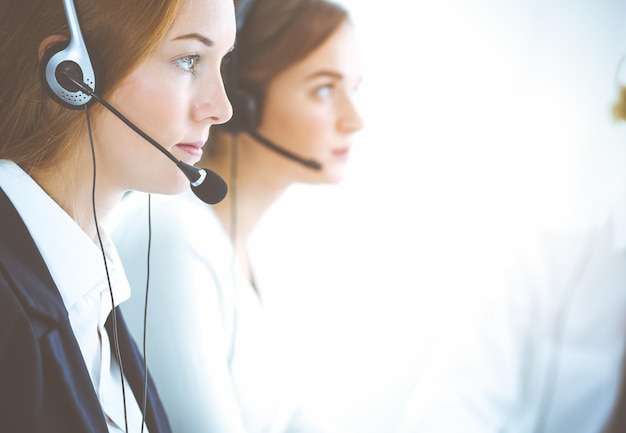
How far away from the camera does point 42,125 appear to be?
0.70 m

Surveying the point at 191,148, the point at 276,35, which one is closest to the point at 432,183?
the point at 276,35

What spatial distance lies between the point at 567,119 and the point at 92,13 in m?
1.20

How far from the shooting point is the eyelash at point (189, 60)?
2.36 ft

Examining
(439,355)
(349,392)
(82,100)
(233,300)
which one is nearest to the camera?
(82,100)

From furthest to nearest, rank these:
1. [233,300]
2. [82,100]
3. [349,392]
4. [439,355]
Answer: [349,392]
[439,355]
[233,300]
[82,100]

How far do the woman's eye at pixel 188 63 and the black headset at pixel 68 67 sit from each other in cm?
10

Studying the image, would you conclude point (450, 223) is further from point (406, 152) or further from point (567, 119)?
point (567, 119)

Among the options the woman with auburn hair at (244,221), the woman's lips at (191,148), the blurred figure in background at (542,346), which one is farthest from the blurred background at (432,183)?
the woman's lips at (191,148)

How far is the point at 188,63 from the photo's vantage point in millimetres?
729

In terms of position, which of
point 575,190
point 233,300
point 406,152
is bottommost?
point 233,300

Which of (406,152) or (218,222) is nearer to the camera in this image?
(218,222)

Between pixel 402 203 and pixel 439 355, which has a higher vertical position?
pixel 402 203

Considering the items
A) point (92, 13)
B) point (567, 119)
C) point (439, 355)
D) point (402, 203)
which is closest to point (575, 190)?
point (567, 119)

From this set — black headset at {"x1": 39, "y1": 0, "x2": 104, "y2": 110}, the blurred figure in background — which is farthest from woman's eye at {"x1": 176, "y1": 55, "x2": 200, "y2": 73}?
the blurred figure in background
